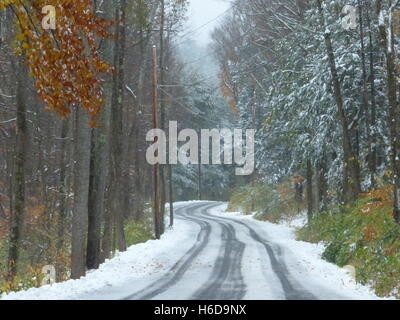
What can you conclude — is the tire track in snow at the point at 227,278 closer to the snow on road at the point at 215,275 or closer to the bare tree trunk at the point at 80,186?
the snow on road at the point at 215,275

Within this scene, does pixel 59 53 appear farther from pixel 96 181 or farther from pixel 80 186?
pixel 96 181

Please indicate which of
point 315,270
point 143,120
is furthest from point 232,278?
point 143,120

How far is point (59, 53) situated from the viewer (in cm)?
704

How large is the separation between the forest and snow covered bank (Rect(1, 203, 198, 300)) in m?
0.65

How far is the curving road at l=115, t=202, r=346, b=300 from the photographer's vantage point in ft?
37.1

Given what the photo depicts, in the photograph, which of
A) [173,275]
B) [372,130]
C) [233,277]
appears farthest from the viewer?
[372,130]

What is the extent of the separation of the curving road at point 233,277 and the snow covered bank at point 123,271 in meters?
0.55

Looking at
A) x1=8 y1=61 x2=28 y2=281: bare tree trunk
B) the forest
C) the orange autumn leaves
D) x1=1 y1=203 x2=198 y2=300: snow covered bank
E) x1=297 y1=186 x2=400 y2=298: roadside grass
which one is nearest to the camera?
the orange autumn leaves

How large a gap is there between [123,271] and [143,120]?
82.6 feet

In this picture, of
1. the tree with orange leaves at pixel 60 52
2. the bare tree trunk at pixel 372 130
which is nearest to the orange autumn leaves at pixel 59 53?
the tree with orange leaves at pixel 60 52

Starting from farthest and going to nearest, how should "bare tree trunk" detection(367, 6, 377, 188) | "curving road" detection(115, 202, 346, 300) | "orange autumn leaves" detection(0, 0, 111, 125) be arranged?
"bare tree trunk" detection(367, 6, 377, 188) → "curving road" detection(115, 202, 346, 300) → "orange autumn leaves" detection(0, 0, 111, 125)

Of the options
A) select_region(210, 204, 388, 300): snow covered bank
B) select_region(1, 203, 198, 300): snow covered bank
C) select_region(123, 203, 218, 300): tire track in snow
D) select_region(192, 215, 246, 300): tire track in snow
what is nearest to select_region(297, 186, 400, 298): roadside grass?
select_region(210, 204, 388, 300): snow covered bank

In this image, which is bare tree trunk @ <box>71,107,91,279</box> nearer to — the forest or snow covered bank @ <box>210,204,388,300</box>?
the forest
